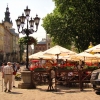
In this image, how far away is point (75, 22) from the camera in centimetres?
3700

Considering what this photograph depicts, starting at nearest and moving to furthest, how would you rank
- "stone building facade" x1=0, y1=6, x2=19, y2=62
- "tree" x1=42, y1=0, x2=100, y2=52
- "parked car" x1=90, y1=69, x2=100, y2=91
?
"parked car" x1=90, y1=69, x2=100, y2=91 → "tree" x1=42, y1=0, x2=100, y2=52 → "stone building facade" x1=0, y1=6, x2=19, y2=62

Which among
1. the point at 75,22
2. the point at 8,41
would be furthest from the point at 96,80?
the point at 8,41

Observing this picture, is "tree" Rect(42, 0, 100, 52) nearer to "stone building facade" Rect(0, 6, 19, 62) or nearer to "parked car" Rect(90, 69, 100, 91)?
"parked car" Rect(90, 69, 100, 91)

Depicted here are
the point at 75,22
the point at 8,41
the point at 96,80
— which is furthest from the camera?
the point at 8,41

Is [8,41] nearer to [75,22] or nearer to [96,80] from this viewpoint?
[75,22]

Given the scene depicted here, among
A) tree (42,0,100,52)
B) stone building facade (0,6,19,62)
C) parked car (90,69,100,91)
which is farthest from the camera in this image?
stone building facade (0,6,19,62)

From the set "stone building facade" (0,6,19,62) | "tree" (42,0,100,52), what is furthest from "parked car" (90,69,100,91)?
"stone building facade" (0,6,19,62)

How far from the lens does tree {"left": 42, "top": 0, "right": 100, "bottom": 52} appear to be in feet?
114

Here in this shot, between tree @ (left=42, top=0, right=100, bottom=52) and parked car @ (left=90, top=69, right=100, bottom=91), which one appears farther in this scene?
tree @ (left=42, top=0, right=100, bottom=52)

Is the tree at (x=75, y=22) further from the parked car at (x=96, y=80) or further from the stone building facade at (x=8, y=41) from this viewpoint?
the stone building facade at (x=8, y=41)

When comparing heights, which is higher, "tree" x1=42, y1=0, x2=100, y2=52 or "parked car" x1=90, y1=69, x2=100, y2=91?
"tree" x1=42, y1=0, x2=100, y2=52

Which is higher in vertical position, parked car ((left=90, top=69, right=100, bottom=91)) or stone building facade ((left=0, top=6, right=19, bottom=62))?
stone building facade ((left=0, top=6, right=19, bottom=62))

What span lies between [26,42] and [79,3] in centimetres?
1830

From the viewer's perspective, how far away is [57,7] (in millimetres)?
39781
